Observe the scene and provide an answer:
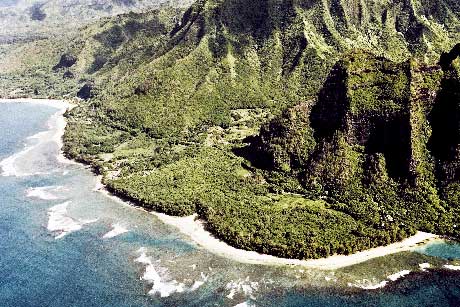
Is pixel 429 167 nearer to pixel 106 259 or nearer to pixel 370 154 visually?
pixel 370 154

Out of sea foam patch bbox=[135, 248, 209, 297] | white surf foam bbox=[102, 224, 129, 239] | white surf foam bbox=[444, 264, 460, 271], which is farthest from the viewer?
white surf foam bbox=[102, 224, 129, 239]

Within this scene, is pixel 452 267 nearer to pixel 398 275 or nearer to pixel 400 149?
pixel 398 275

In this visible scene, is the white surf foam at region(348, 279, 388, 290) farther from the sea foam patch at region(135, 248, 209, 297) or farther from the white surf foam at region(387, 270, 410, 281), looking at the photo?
the sea foam patch at region(135, 248, 209, 297)

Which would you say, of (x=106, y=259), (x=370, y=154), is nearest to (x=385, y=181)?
(x=370, y=154)

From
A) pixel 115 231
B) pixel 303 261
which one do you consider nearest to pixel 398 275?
pixel 303 261

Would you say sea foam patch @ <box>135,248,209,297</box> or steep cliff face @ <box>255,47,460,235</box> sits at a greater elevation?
steep cliff face @ <box>255,47,460,235</box>

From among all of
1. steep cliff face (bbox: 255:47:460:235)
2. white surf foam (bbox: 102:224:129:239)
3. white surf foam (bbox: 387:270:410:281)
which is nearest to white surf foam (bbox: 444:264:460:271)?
white surf foam (bbox: 387:270:410:281)

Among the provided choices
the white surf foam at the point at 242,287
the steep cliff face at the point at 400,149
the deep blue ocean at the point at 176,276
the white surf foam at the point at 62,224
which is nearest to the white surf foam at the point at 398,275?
the deep blue ocean at the point at 176,276

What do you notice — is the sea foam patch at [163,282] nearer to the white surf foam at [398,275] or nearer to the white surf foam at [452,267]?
the white surf foam at [398,275]

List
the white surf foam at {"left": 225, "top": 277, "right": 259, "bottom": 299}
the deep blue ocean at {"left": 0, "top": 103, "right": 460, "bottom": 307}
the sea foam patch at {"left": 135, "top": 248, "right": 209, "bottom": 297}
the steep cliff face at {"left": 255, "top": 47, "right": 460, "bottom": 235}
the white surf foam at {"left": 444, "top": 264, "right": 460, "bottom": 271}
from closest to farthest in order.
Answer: the deep blue ocean at {"left": 0, "top": 103, "right": 460, "bottom": 307}, the white surf foam at {"left": 225, "top": 277, "right": 259, "bottom": 299}, the sea foam patch at {"left": 135, "top": 248, "right": 209, "bottom": 297}, the white surf foam at {"left": 444, "top": 264, "right": 460, "bottom": 271}, the steep cliff face at {"left": 255, "top": 47, "right": 460, "bottom": 235}
